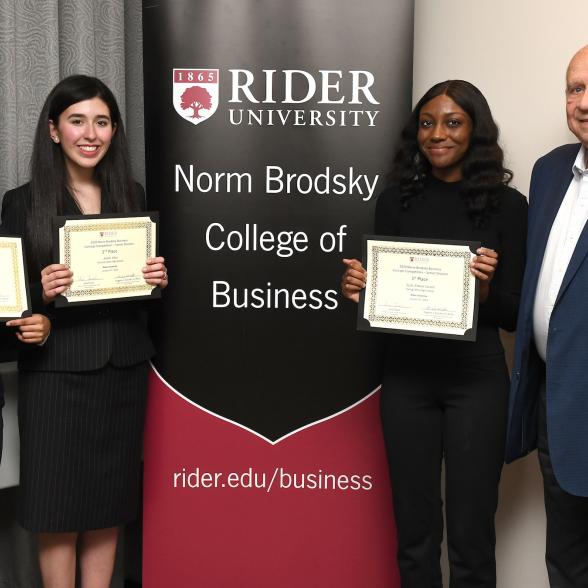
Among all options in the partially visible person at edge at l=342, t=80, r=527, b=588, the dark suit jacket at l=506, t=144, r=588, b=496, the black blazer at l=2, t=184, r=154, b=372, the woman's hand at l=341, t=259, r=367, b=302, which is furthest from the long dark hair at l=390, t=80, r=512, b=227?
the black blazer at l=2, t=184, r=154, b=372

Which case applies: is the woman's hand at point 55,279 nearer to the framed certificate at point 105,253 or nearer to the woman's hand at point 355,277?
the framed certificate at point 105,253

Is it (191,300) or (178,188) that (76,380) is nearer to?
(191,300)

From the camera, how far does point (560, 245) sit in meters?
1.97

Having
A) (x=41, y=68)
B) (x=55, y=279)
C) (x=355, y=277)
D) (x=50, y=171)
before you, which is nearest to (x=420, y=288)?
(x=355, y=277)

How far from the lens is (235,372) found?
2.61 m

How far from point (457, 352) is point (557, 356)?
0.29 meters

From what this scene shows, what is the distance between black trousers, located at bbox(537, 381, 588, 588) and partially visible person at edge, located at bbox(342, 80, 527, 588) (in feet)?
0.37

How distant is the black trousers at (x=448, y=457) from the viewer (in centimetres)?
212

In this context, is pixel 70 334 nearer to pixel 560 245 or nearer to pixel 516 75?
pixel 560 245

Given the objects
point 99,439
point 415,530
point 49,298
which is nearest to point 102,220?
point 49,298

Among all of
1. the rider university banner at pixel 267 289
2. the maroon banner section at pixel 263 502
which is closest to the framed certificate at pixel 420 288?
the rider university banner at pixel 267 289

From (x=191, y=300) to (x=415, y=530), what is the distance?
0.99m

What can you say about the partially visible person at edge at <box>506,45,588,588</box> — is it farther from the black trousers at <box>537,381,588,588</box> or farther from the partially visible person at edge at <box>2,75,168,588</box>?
the partially visible person at edge at <box>2,75,168,588</box>

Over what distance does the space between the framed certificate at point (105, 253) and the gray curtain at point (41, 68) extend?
22.1 inches
